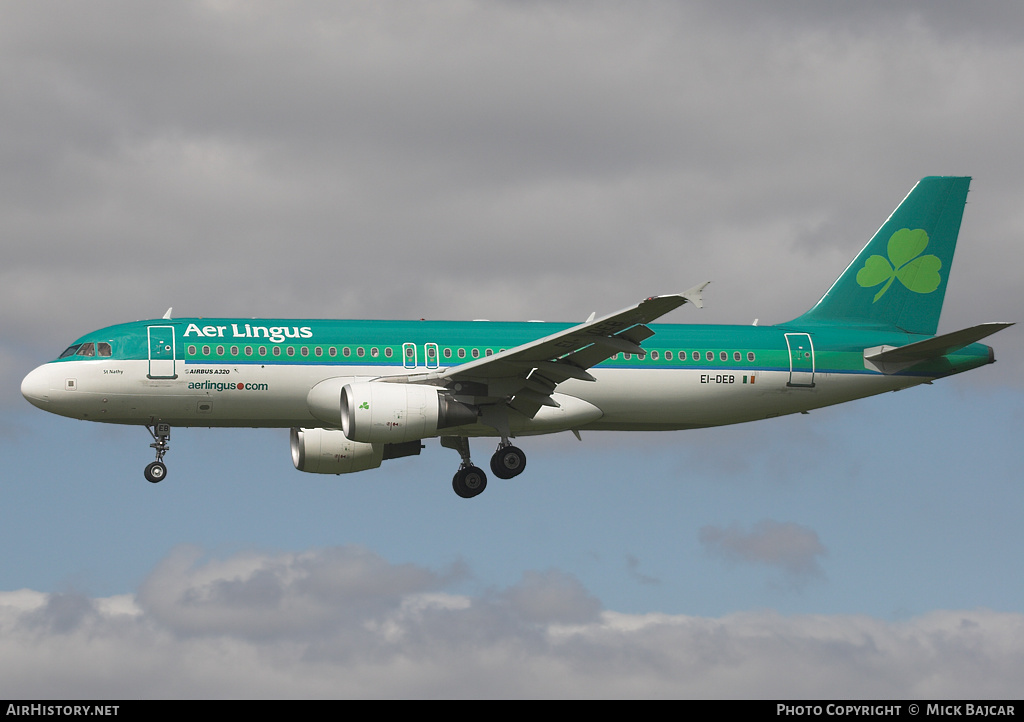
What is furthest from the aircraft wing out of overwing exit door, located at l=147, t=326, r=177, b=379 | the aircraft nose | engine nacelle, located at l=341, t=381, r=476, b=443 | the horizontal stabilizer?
the aircraft nose

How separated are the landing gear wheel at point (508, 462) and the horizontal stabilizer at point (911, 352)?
11.1 meters

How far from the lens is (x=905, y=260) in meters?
44.5

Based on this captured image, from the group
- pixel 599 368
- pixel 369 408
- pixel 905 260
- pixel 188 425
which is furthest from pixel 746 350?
pixel 188 425

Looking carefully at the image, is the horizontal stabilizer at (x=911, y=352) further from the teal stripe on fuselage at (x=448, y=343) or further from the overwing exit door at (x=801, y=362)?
the overwing exit door at (x=801, y=362)

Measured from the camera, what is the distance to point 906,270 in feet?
145

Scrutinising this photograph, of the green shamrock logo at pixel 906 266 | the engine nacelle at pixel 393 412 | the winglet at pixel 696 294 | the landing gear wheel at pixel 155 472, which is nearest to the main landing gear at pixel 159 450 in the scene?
the landing gear wheel at pixel 155 472

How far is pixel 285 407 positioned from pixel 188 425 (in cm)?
286

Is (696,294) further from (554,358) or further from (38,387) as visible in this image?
(38,387)

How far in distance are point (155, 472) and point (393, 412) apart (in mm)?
7385

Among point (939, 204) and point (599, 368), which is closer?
point (599, 368)

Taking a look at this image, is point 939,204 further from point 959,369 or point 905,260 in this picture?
point 959,369

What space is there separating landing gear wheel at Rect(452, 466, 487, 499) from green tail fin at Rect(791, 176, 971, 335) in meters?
11.4

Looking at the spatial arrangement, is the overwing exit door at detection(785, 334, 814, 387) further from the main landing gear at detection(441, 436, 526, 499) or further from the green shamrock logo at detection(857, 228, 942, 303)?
the main landing gear at detection(441, 436, 526, 499)
